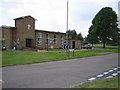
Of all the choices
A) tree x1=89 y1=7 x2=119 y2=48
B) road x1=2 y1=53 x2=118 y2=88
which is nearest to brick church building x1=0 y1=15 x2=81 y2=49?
road x1=2 y1=53 x2=118 y2=88

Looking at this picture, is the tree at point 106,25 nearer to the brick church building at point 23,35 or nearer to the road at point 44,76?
the brick church building at point 23,35

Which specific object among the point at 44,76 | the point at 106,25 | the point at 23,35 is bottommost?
the point at 44,76

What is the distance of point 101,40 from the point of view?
50312mm

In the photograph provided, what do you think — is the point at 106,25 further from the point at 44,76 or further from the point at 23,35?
the point at 44,76

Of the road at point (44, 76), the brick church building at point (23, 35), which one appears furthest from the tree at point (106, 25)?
the road at point (44, 76)

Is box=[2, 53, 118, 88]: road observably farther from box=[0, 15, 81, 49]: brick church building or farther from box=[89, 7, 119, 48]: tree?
box=[89, 7, 119, 48]: tree

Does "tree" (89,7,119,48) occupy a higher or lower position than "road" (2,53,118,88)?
higher

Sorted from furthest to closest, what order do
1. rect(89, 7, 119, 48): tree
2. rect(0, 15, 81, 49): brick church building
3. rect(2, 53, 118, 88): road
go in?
rect(89, 7, 119, 48): tree, rect(0, 15, 81, 49): brick church building, rect(2, 53, 118, 88): road

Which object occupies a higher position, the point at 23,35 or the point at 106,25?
the point at 106,25

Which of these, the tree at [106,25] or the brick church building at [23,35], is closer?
the brick church building at [23,35]

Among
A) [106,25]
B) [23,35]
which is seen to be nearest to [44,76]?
[23,35]

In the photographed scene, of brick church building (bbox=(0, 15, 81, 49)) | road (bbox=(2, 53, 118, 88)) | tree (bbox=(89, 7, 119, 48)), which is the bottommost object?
road (bbox=(2, 53, 118, 88))

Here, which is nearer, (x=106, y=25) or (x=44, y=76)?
(x=44, y=76)

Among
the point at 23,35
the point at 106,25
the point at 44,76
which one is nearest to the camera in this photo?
the point at 44,76
